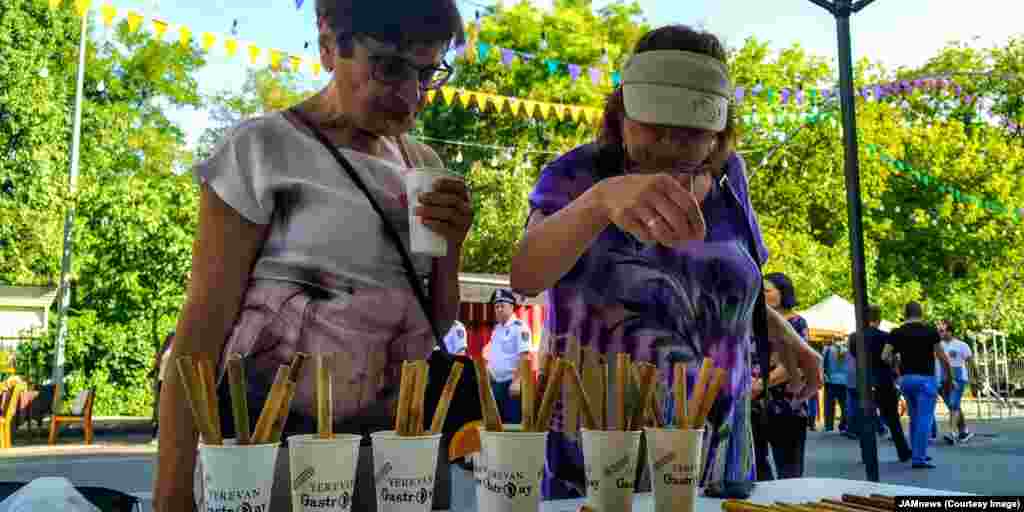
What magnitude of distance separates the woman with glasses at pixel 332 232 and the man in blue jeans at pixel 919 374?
9427mm

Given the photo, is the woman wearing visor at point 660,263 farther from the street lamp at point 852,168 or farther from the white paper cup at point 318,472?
the street lamp at point 852,168

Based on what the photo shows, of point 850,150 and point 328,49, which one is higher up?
point 850,150

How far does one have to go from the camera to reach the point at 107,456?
1155 centimetres

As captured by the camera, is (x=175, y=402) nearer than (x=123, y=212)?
Yes

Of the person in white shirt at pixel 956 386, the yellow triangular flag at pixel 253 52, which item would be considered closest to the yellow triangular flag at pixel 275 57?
the yellow triangular flag at pixel 253 52

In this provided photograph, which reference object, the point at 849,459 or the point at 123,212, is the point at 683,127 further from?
the point at 123,212

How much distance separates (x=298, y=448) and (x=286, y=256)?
575mm

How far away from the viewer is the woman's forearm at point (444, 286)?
2.01 metres

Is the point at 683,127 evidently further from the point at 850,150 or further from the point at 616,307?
the point at 850,150

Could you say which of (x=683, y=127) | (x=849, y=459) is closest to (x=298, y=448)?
(x=683, y=127)

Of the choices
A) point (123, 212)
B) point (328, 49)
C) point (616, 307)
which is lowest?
point (616, 307)

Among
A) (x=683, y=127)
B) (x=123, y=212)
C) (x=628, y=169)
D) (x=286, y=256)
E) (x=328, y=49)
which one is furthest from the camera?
(x=123, y=212)

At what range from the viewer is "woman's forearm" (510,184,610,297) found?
186 centimetres

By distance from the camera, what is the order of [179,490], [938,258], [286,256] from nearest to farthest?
[179,490] → [286,256] → [938,258]
